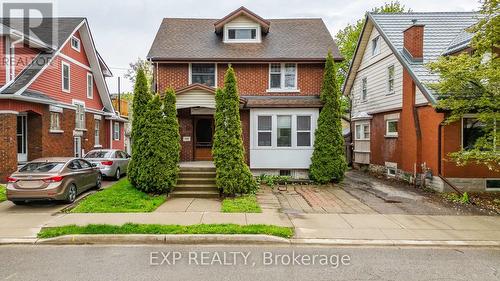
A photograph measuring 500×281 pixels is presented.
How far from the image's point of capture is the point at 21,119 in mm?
15523

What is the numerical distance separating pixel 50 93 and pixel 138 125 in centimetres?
846

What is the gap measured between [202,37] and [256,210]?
453 inches

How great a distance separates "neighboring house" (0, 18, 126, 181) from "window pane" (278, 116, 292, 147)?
11126 millimetres

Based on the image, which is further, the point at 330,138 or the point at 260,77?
the point at 260,77

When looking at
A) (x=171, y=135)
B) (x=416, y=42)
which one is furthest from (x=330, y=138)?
(x=171, y=135)

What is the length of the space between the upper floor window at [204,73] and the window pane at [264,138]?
357cm

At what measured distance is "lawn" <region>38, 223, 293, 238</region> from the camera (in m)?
7.01

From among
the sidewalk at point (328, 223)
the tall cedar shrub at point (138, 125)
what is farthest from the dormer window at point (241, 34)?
the sidewalk at point (328, 223)

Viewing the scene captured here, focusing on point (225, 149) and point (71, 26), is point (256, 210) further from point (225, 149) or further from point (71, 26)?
point (71, 26)

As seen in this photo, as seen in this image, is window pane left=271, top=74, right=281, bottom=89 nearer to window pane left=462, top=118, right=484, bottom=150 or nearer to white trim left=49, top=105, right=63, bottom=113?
window pane left=462, top=118, right=484, bottom=150

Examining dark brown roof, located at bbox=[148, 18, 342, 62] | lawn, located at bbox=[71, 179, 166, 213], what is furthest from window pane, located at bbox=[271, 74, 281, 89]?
lawn, located at bbox=[71, 179, 166, 213]

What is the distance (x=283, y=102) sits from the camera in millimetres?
14438

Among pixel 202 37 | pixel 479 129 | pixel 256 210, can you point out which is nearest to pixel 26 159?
pixel 202 37

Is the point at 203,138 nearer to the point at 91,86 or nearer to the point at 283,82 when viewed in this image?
the point at 283,82
